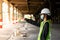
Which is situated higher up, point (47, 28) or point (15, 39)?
point (47, 28)

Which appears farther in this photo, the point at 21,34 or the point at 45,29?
the point at 21,34

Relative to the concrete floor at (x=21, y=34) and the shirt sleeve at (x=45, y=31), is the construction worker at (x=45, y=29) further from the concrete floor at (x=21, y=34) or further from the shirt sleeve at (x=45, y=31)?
the concrete floor at (x=21, y=34)

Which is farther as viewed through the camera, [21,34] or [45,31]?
[21,34]

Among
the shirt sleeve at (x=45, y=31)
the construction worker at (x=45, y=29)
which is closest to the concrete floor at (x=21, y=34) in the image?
the construction worker at (x=45, y=29)

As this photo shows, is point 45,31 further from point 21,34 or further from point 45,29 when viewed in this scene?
point 21,34

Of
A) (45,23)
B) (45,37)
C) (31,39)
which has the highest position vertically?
(45,23)

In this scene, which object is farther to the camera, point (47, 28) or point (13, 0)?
point (13, 0)

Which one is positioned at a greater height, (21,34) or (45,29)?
(45,29)

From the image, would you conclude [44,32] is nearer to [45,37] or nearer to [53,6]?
[45,37]

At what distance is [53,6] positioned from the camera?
24.4 m

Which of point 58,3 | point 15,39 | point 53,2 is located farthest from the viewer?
point 58,3

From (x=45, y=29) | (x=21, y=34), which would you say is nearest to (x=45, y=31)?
(x=45, y=29)

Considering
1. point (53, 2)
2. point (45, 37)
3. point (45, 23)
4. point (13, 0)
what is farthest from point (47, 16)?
point (13, 0)

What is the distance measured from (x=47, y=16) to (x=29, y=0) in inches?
928
